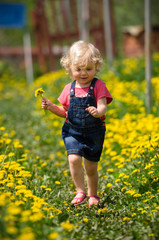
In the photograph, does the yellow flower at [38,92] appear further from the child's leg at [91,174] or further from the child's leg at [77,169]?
the child's leg at [91,174]

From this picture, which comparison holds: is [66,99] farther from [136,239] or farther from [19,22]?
[19,22]

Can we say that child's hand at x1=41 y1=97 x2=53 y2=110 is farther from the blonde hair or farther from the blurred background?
the blurred background

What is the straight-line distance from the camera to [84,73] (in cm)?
277

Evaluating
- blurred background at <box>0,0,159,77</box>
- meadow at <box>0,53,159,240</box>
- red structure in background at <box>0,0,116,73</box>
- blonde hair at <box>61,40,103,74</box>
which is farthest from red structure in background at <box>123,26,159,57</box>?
blonde hair at <box>61,40,103,74</box>

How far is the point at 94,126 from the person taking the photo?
2.84 m

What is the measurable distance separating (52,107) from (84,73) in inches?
16.3

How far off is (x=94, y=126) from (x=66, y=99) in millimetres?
356

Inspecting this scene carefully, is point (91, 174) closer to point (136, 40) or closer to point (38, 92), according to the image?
point (38, 92)

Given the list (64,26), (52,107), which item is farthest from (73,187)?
(64,26)

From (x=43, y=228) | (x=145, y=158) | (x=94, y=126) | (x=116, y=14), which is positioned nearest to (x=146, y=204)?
(x=145, y=158)

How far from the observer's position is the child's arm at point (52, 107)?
2826mm

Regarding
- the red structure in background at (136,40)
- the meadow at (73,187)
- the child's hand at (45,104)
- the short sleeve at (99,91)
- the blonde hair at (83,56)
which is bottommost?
the meadow at (73,187)

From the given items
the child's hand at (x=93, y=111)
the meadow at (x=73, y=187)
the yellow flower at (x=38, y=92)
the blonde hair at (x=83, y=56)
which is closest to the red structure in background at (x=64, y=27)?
the meadow at (x=73, y=187)

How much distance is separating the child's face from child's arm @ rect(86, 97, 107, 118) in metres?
0.22
